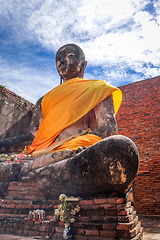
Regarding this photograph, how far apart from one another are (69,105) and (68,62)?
81 cm

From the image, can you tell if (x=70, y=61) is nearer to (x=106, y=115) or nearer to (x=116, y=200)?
(x=106, y=115)

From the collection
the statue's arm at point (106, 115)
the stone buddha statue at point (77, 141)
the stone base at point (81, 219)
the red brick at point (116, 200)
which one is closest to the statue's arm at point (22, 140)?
the stone buddha statue at point (77, 141)

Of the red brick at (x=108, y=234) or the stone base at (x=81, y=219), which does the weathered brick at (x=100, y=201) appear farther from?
the red brick at (x=108, y=234)

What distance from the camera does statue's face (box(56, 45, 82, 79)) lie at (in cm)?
321

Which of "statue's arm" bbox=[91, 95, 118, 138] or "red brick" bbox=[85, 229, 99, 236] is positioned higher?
"statue's arm" bbox=[91, 95, 118, 138]

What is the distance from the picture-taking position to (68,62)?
3209mm

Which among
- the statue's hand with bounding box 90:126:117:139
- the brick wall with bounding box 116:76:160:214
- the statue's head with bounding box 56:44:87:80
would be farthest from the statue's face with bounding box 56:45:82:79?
the brick wall with bounding box 116:76:160:214

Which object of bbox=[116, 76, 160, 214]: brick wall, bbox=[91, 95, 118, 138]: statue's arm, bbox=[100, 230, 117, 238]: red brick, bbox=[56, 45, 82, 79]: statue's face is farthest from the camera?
bbox=[116, 76, 160, 214]: brick wall

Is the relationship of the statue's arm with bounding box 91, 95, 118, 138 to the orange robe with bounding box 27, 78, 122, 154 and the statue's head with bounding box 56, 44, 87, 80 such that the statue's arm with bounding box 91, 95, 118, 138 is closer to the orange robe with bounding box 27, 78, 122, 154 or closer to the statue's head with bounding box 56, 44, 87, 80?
Result: the orange robe with bounding box 27, 78, 122, 154

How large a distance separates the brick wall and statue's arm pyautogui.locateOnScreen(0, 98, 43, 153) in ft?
15.6

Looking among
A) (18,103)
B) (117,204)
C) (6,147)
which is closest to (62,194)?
(117,204)

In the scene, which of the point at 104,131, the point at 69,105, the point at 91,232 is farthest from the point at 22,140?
the point at 91,232

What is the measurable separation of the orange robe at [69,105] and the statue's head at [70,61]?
286 millimetres

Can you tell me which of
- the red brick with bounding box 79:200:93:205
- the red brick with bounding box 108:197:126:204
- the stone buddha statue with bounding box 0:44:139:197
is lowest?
the red brick with bounding box 79:200:93:205
